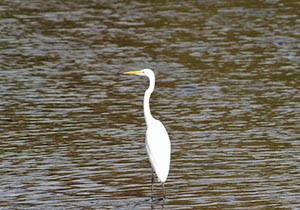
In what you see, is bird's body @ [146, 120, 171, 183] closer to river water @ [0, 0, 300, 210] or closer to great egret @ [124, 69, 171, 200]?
great egret @ [124, 69, 171, 200]

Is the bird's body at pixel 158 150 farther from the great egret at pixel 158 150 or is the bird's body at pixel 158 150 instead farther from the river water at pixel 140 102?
the river water at pixel 140 102

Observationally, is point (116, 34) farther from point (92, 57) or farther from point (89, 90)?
point (89, 90)

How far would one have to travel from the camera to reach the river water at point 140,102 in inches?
459

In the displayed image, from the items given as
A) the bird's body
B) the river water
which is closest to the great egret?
the bird's body

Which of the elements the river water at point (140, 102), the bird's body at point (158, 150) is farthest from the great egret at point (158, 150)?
the river water at point (140, 102)

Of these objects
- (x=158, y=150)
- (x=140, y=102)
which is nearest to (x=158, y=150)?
(x=158, y=150)

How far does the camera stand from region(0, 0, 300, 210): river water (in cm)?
1165

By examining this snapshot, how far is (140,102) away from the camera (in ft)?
55.4

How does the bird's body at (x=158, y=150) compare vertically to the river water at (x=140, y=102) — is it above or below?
above

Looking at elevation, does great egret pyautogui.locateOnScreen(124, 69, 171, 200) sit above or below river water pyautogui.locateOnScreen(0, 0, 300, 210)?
above

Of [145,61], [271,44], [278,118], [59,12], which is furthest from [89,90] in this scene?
[59,12]

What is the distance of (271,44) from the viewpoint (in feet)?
70.9

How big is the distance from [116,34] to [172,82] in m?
5.12

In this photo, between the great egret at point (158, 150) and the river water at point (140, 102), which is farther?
the river water at point (140, 102)
